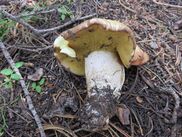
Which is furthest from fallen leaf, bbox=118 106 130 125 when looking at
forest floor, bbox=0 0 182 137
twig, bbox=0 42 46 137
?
twig, bbox=0 42 46 137

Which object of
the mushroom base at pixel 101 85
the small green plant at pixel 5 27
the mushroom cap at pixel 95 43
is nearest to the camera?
the mushroom cap at pixel 95 43

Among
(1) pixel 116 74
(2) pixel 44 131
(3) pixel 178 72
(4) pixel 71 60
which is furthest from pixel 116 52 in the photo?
(2) pixel 44 131

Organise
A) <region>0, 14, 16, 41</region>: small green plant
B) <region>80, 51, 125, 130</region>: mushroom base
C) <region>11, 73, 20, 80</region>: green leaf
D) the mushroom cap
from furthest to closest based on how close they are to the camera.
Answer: <region>0, 14, 16, 41</region>: small green plant, <region>11, 73, 20, 80</region>: green leaf, <region>80, 51, 125, 130</region>: mushroom base, the mushroom cap

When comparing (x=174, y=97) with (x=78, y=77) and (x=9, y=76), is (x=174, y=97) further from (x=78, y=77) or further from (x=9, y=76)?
(x=9, y=76)

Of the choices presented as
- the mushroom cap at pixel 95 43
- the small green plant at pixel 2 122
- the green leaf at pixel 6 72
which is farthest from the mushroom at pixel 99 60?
the small green plant at pixel 2 122

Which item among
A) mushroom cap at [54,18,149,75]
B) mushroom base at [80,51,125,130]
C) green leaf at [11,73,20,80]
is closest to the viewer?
mushroom cap at [54,18,149,75]

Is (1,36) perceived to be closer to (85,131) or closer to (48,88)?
(48,88)

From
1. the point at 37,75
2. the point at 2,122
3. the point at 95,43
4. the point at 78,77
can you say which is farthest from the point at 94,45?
the point at 2,122

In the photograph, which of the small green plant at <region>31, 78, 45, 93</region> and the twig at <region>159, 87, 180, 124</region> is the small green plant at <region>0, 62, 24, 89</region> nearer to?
the small green plant at <region>31, 78, 45, 93</region>

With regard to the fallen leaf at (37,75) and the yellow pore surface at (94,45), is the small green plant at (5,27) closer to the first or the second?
the fallen leaf at (37,75)
